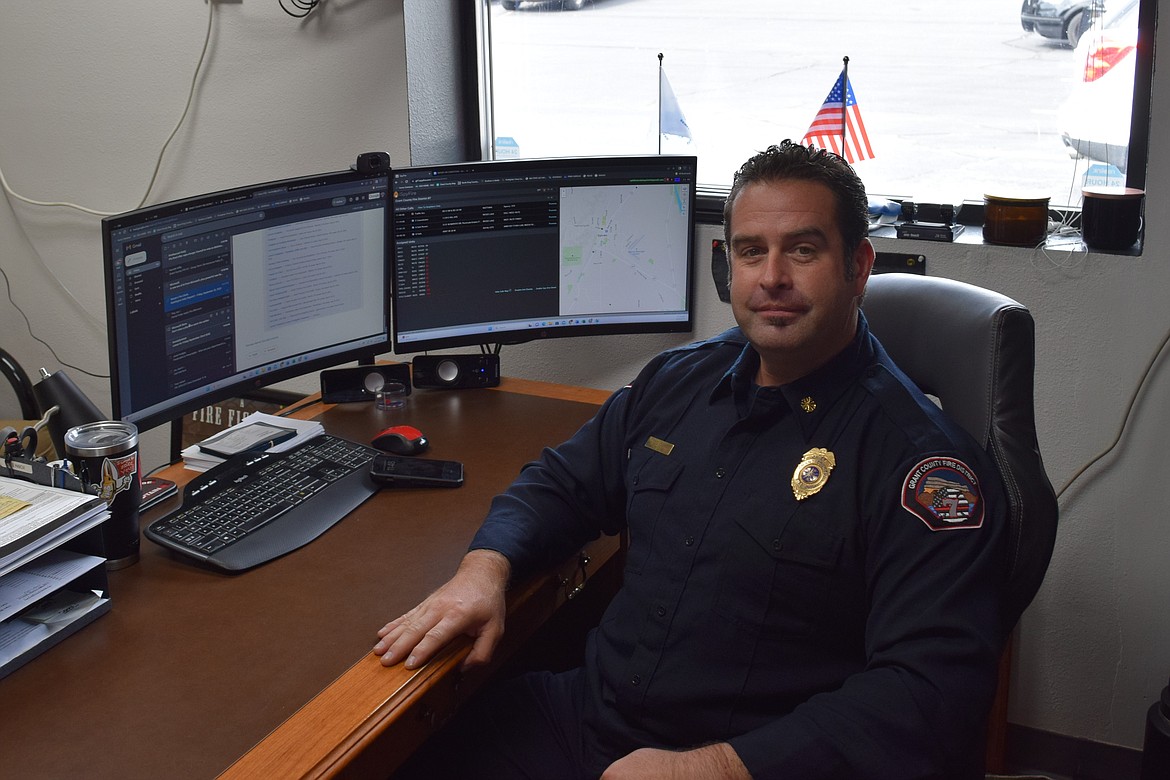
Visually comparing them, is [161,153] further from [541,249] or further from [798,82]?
[798,82]

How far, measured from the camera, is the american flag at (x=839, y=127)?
2352 millimetres

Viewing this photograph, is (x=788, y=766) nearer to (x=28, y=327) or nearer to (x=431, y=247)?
(x=431, y=247)

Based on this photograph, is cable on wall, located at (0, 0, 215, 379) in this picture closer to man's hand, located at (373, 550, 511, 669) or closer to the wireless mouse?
the wireless mouse

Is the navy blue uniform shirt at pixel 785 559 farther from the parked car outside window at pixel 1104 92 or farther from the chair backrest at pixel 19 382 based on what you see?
the chair backrest at pixel 19 382

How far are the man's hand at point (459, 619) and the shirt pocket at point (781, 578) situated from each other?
30 centimetres

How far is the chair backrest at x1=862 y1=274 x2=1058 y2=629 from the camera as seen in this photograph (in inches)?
52.8

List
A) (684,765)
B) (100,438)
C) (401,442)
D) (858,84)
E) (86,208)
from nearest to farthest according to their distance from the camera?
1. (684,765)
2. (100,438)
3. (401,442)
4. (858,84)
5. (86,208)

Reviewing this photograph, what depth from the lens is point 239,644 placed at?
4.63 ft

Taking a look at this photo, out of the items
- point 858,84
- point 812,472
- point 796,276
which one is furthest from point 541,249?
point 812,472

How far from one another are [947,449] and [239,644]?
0.92 m

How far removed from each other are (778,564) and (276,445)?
96 cm

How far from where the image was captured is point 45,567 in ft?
4.80

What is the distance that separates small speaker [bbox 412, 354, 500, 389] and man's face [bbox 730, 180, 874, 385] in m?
0.93

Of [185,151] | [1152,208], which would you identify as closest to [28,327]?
[185,151]
